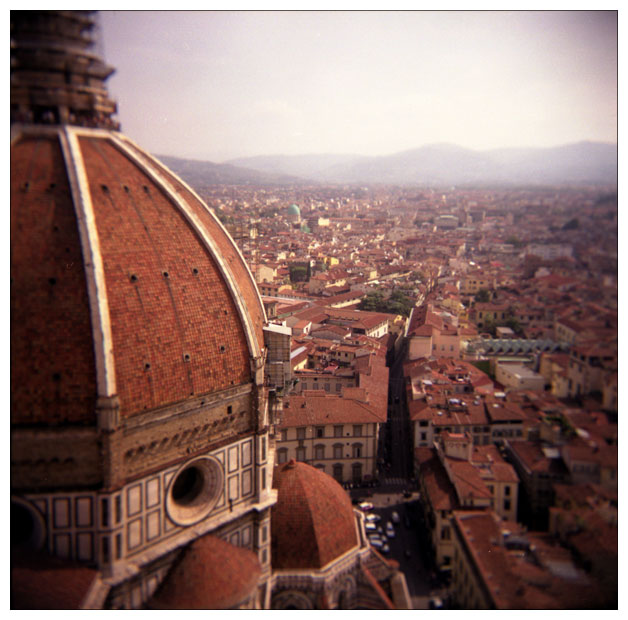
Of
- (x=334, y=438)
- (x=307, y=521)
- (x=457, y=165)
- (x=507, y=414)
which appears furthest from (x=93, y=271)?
(x=334, y=438)

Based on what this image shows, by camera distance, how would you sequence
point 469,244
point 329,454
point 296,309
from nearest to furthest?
point 469,244 → point 329,454 → point 296,309

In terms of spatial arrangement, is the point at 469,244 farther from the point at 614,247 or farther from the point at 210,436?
the point at 210,436

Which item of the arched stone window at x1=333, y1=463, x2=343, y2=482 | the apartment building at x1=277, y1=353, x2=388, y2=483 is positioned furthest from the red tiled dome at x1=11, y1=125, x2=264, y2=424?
the arched stone window at x1=333, y1=463, x2=343, y2=482

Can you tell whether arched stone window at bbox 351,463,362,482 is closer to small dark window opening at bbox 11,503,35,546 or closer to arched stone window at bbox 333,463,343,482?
arched stone window at bbox 333,463,343,482

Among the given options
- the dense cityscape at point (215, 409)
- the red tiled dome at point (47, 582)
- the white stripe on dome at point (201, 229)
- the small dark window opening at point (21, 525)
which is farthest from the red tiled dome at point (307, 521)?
the small dark window opening at point (21, 525)

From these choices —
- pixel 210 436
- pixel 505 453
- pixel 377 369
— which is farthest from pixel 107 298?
pixel 377 369

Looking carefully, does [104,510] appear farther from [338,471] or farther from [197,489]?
[338,471]
